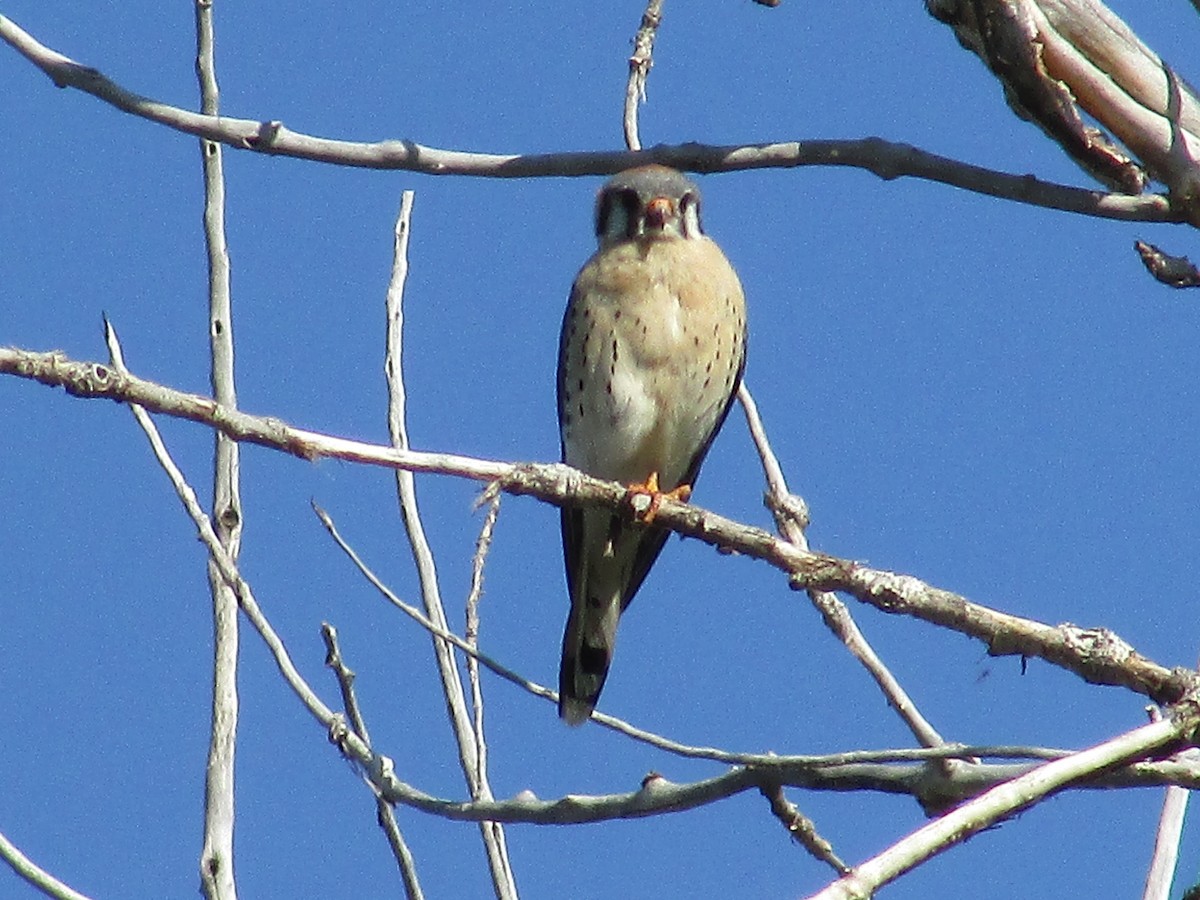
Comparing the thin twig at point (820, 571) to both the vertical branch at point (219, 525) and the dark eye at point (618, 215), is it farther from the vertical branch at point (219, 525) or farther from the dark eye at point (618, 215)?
the dark eye at point (618, 215)

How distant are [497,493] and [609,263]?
8.24 ft

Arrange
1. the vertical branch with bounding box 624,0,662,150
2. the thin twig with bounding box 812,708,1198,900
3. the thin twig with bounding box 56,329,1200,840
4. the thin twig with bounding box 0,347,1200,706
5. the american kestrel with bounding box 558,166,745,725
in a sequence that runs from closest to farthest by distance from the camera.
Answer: the thin twig with bounding box 812,708,1198,900 < the thin twig with bounding box 0,347,1200,706 < the thin twig with bounding box 56,329,1200,840 < the vertical branch with bounding box 624,0,662,150 < the american kestrel with bounding box 558,166,745,725

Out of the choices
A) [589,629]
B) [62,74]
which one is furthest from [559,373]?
[62,74]

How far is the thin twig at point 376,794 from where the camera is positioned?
119 inches

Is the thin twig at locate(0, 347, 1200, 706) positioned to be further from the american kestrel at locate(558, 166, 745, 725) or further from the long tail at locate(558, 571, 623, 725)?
the long tail at locate(558, 571, 623, 725)

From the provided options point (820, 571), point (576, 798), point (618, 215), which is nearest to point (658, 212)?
point (618, 215)

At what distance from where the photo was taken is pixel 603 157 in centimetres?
309

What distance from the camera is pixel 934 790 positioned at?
112 inches

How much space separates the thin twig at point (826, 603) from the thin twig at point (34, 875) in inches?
50.4

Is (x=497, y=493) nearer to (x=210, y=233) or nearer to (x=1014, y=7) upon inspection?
(x=210, y=233)

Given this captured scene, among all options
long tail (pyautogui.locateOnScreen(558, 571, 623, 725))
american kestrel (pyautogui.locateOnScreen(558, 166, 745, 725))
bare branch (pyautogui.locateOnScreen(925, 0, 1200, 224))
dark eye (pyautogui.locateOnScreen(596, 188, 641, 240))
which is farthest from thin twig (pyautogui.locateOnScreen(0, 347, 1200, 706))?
dark eye (pyautogui.locateOnScreen(596, 188, 641, 240))

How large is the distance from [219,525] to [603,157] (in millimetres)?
1078

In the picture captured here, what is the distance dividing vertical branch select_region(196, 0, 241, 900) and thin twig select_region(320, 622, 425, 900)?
8.0 inches

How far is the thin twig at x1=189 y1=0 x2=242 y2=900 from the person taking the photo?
3021 millimetres
